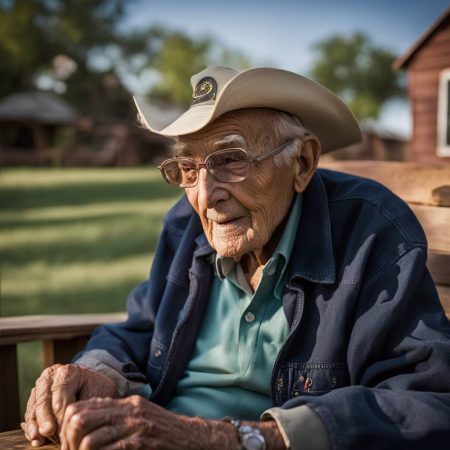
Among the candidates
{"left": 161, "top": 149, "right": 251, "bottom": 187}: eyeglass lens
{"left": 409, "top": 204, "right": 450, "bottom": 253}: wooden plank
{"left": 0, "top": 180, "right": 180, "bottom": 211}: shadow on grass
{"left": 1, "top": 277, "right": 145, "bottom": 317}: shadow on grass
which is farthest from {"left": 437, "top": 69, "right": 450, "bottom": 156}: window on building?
{"left": 161, "top": 149, "right": 251, "bottom": 187}: eyeglass lens

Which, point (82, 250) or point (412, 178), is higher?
point (412, 178)

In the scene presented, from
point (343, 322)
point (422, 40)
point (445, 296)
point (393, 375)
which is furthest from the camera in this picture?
point (422, 40)

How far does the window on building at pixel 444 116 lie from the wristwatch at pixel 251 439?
532 inches

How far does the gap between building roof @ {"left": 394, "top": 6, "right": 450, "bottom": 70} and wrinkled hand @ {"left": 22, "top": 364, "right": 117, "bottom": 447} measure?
42.0 feet

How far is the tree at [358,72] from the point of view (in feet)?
212

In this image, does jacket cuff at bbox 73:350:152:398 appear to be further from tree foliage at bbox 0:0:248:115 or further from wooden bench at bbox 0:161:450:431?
tree foliage at bbox 0:0:248:115

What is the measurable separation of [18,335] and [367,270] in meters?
1.53

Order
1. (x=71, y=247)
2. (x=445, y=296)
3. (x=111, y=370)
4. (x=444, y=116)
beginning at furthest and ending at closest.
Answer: (x=444, y=116), (x=71, y=247), (x=445, y=296), (x=111, y=370)

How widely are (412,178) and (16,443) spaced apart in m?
1.98

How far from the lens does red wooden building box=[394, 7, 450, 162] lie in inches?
540

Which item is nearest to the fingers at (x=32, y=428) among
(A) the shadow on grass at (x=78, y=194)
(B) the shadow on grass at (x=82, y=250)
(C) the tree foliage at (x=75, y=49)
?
(B) the shadow on grass at (x=82, y=250)

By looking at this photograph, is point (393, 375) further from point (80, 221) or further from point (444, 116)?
point (444, 116)

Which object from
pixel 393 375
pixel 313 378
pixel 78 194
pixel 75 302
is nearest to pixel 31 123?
pixel 78 194

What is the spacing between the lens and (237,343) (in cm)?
238
